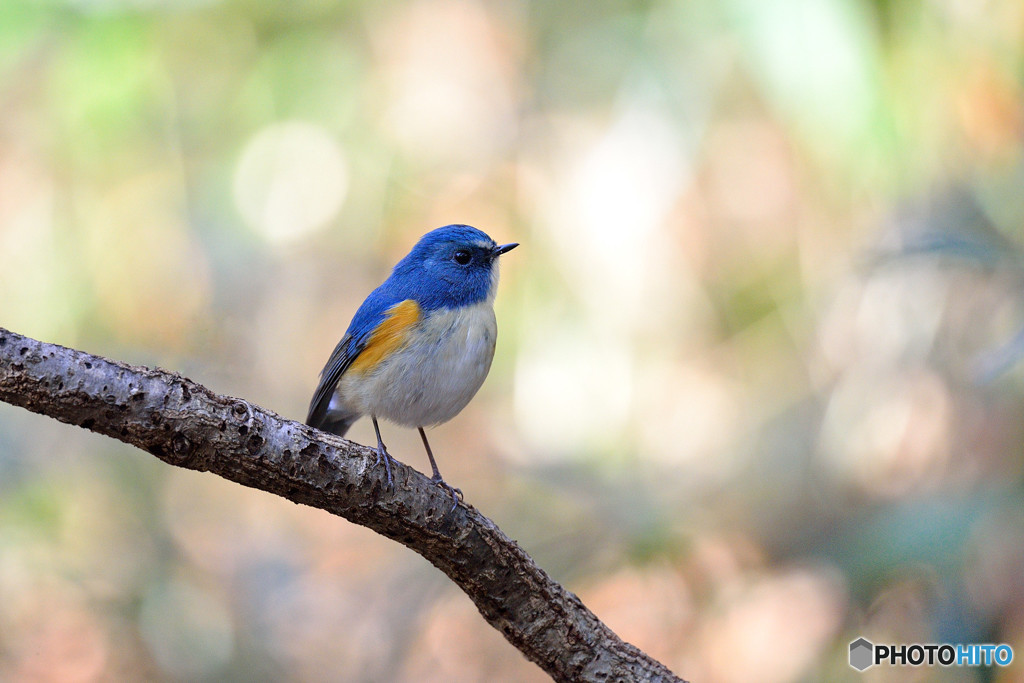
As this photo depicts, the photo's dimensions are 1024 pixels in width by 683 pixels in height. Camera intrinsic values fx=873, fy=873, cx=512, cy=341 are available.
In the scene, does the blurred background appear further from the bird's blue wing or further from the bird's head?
the bird's head

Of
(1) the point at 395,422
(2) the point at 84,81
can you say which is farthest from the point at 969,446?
(2) the point at 84,81

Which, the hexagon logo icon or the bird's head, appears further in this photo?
the hexagon logo icon

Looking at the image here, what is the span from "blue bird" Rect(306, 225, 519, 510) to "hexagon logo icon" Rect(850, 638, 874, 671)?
249 centimetres

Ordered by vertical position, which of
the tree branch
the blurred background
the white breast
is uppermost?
the blurred background

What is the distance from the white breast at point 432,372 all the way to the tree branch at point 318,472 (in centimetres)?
58

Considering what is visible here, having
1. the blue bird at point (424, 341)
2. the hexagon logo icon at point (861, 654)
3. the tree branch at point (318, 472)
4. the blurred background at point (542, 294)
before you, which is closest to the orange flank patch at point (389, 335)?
the blue bird at point (424, 341)

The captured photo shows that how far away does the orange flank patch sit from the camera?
114 inches

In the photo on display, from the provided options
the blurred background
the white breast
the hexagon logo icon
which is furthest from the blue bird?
the hexagon logo icon

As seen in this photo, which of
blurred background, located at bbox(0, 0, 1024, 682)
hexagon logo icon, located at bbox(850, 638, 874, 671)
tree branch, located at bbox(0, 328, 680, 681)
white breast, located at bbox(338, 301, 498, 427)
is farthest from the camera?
blurred background, located at bbox(0, 0, 1024, 682)

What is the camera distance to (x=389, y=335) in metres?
2.93

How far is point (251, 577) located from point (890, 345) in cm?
392

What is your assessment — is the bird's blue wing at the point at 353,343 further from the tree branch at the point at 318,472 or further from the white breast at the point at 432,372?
the tree branch at the point at 318,472

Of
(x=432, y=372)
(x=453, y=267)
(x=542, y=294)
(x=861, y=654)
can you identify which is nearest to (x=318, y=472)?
(x=432, y=372)

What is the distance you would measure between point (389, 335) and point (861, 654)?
288 centimetres
